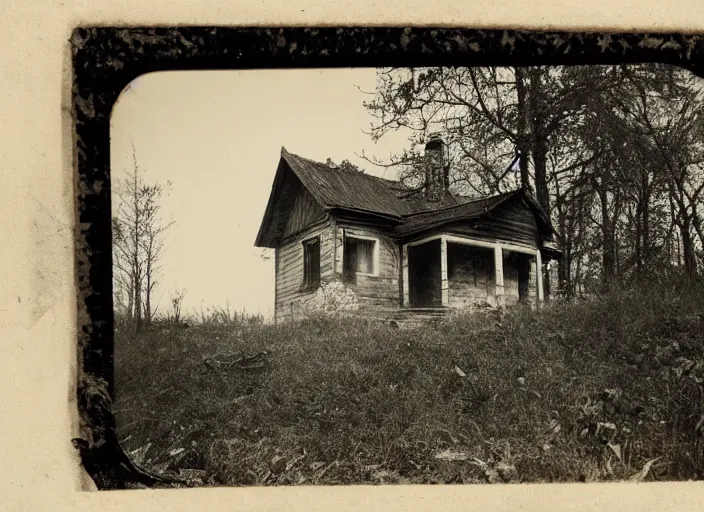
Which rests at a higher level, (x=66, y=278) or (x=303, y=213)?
(x=303, y=213)

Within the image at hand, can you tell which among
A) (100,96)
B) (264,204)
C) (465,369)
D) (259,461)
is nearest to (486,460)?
(465,369)

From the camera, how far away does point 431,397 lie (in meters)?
1.66

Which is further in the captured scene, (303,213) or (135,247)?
(303,213)

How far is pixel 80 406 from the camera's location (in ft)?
5.38

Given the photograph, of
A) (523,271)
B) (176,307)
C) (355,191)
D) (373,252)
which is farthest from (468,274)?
(176,307)

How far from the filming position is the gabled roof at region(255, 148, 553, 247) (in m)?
1.75

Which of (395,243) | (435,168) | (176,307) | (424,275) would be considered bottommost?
(176,307)

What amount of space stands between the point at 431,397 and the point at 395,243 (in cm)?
52

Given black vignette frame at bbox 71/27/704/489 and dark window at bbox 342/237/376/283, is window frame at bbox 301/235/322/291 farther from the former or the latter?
black vignette frame at bbox 71/27/704/489

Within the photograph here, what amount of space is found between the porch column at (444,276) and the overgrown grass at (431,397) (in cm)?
9

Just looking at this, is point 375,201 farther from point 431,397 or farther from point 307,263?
point 431,397

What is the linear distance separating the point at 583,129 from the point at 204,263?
1.36 metres

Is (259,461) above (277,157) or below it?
below

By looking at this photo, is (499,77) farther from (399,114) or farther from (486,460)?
(486,460)
